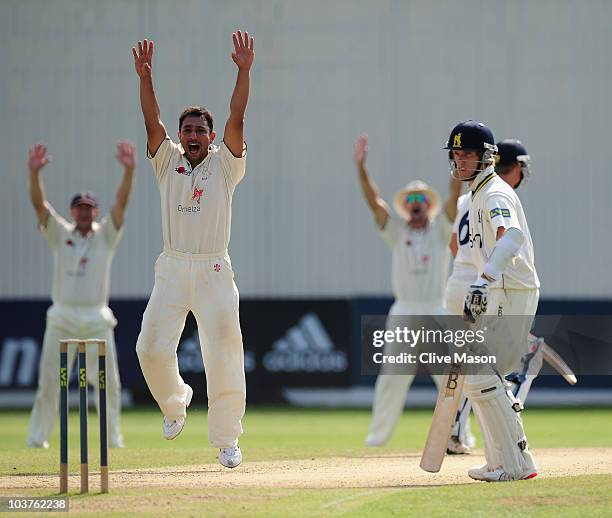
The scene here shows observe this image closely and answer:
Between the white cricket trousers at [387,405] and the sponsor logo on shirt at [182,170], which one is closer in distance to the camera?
the sponsor logo on shirt at [182,170]

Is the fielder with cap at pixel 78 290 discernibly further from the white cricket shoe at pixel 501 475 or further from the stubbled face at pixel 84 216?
the white cricket shoe at pixel 501 475

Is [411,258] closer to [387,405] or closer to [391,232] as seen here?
[391,232]

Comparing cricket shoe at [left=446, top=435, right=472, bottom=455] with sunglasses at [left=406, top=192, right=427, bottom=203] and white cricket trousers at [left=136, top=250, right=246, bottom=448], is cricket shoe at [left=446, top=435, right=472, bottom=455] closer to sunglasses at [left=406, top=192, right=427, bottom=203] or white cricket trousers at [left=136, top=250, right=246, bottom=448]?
white cricket trousers at [left=136, top=250, right=246, bottom=448]

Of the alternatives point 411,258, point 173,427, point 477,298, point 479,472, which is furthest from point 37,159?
point 477,298

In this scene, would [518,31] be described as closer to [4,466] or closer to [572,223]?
[572,223]

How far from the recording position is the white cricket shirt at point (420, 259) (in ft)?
39.5

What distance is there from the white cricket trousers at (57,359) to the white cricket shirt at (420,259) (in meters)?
2.67

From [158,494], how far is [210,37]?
1292 centimetres

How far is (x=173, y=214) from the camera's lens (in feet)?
25.4

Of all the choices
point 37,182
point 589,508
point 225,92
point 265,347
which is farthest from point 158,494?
point 225,92

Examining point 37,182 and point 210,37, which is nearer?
point 37,182

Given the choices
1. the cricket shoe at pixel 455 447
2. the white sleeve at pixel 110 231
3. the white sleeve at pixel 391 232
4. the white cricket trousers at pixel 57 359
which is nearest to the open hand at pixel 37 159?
the white sleeve at pixel 110 231

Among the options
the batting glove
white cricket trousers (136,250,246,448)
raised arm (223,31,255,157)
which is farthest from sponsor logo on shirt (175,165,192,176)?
the batting glove

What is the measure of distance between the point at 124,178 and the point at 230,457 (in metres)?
4.63
